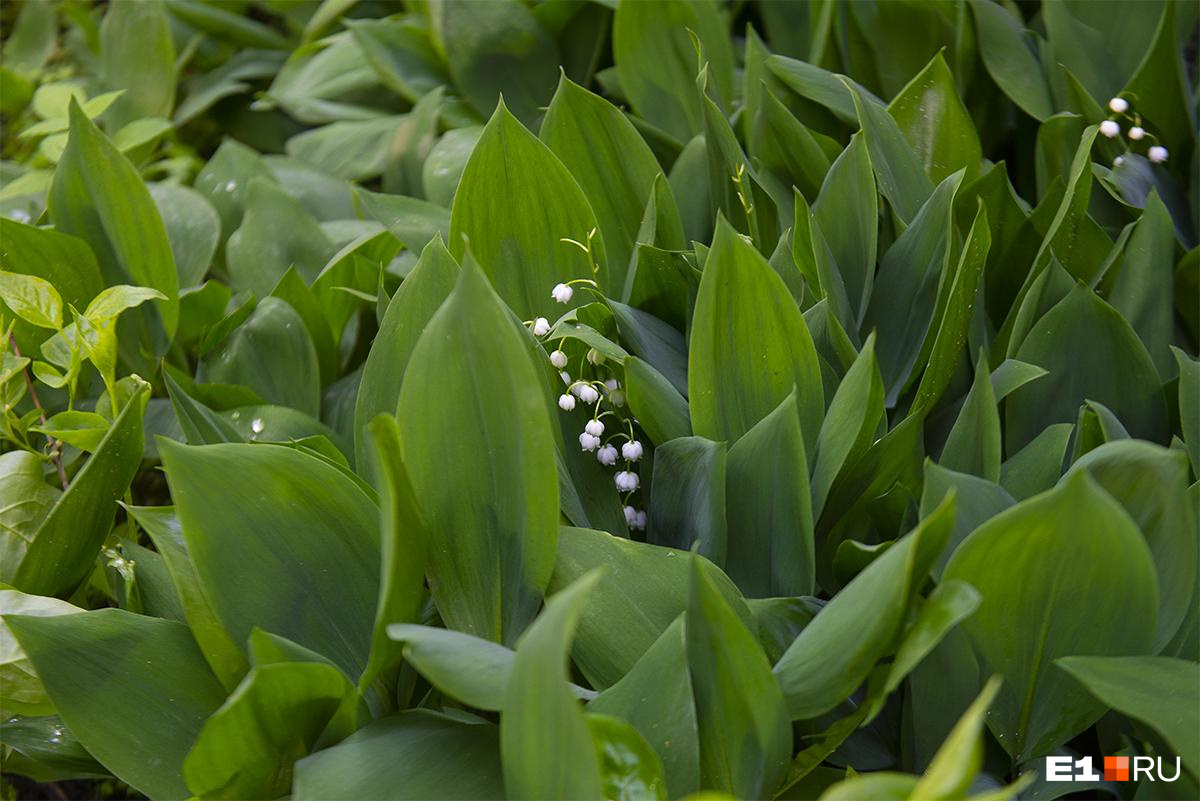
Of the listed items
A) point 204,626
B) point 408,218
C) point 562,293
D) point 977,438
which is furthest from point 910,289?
point 204,626

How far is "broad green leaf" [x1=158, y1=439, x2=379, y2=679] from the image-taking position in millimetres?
798

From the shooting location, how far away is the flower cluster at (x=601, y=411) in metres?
0.90

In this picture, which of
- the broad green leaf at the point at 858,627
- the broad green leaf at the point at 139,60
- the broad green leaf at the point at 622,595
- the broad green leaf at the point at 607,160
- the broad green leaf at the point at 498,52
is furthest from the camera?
the broad green leaf at the point at 139,60

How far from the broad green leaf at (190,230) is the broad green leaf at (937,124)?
2.77 ft

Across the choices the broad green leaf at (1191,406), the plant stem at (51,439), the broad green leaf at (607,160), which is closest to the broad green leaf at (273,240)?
the plant stem at (51,439)

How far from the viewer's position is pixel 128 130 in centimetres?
177

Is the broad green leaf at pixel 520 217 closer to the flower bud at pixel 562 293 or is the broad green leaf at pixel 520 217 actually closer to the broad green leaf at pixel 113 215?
the flower bud at pixel 562 293

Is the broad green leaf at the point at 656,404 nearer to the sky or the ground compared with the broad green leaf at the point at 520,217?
nearer to the ground

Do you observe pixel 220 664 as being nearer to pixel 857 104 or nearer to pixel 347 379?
pixel 347 379

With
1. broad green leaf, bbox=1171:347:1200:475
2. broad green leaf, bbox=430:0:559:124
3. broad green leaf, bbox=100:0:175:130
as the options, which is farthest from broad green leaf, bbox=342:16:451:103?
broad green leaf, bbox=1171:347:1200:475

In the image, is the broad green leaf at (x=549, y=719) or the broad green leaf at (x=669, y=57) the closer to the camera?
the broad green leaf at (x=549, y=719)

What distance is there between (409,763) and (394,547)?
158 mm

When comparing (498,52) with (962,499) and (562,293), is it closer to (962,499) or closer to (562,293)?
(562,293)

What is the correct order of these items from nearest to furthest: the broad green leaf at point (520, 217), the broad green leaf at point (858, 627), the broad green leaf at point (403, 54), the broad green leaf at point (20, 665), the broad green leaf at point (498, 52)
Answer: the broad green leaf at point (858, 627)
the broad green leaf at point (20, 665)
the broad green leaf at point (520, 217)
the broad green leaf at point (498, 52)
the broad green leaf at point (403, 54)
